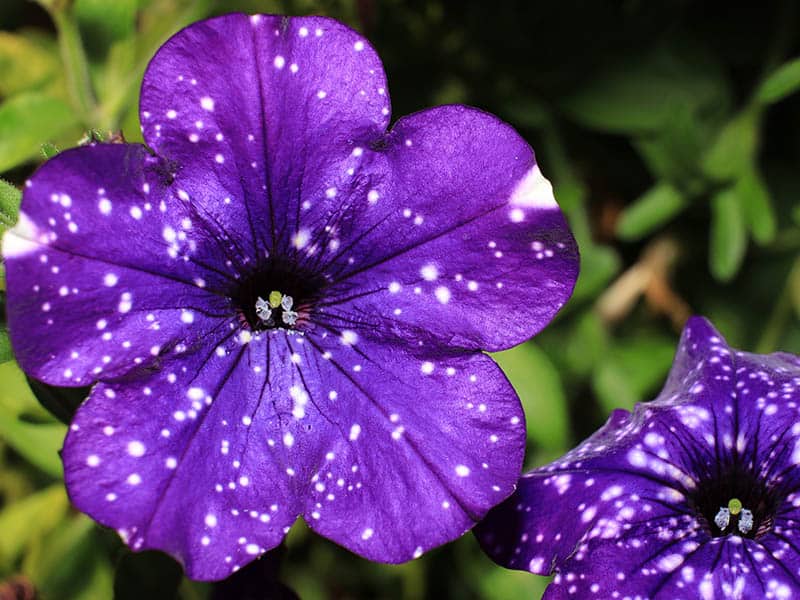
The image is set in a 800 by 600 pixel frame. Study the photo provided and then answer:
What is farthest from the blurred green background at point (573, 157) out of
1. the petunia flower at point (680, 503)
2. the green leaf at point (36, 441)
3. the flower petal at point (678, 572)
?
the flower petal at point (678, 572)

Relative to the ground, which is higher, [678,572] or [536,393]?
[536,393]

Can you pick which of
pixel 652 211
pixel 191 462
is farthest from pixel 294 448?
pixel 652 211

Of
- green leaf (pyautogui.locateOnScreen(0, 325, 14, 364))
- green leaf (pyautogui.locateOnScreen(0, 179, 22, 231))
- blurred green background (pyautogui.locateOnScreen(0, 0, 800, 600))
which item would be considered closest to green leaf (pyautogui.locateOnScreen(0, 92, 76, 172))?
blurred green background (pyautogui.locateOnScreen(0, 0, 800, 600))

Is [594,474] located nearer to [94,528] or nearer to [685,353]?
[685,353]

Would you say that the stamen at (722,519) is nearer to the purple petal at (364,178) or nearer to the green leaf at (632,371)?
the purple petal at (364,178)

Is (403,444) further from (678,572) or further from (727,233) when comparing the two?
(727,233)
